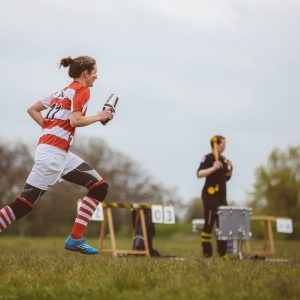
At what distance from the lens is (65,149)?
7020 millimetres

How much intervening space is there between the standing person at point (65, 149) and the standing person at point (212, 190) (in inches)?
160

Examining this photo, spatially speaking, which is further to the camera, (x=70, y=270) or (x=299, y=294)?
(x=70, y=270)

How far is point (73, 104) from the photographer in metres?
6.88

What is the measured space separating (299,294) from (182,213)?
201 ft

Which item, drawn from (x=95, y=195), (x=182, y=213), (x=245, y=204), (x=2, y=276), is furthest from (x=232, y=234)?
(x=182, y=213)

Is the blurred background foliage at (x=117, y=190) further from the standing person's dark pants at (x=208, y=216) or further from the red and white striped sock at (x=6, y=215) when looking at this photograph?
the red and white striped sock at (x=6, y=215)

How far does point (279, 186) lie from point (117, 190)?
15495 millimetres

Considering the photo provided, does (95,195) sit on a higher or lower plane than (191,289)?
higher

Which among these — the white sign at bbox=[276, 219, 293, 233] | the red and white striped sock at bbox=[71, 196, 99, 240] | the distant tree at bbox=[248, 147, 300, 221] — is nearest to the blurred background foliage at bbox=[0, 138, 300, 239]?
the distant tree at bbox=[248, 147, 300, 221]

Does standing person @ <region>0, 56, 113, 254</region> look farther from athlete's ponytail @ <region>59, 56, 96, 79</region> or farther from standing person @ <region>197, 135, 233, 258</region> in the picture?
standing person @ <region>197, 135, 233, 258</region>

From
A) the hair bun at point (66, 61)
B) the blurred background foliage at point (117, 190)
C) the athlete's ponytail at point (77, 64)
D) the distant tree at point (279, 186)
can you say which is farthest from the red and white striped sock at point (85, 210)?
the distant tree at point (279, 186)

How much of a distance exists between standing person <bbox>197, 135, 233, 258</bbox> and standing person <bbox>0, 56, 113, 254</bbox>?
4.08 metres

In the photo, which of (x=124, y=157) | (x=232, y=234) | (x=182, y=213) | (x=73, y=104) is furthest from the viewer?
(x=182, y=213)

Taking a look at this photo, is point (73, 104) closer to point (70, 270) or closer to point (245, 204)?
point (70, 270)
